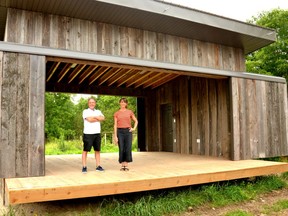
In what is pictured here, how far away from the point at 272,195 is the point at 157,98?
625cm

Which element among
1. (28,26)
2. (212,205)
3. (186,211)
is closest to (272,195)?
(212,205)

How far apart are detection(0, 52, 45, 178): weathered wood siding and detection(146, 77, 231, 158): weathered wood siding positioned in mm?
4780

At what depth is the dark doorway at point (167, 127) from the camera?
1063cm

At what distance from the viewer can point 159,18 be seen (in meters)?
5.87

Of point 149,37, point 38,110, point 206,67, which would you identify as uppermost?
point 149,37

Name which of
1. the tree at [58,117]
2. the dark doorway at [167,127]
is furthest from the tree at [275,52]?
the tree at [58,117]

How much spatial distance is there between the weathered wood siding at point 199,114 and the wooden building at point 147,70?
0.10 ft

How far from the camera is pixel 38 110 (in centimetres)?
486

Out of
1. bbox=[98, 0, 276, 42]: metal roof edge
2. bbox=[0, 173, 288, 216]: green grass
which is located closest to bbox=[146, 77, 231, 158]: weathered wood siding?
bbox=[98, 0, 276, 42]: metal roof edge

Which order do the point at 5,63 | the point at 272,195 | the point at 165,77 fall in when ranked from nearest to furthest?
1. the point at 5,63
2. the point at 272,195
3. the point at 165,77

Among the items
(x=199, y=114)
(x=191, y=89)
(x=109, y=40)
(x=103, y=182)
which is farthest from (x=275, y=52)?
(x=103, y=182)

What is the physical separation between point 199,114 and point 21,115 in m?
5.62

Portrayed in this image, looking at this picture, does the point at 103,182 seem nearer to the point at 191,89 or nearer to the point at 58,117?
the point at 191,89

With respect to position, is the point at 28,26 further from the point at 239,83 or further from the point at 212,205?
the point at 239,83
